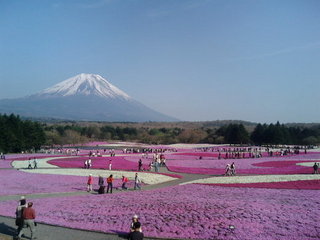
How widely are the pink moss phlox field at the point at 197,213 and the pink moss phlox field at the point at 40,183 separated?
5103 millimetres

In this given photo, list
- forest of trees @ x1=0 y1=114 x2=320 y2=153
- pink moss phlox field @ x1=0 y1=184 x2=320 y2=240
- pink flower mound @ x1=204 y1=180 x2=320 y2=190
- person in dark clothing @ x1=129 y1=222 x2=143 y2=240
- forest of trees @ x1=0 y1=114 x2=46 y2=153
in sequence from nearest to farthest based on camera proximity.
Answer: person in dark clothing @ x1=129 y1=222 x2=143 y2=240 → pink moss phlox field @ x1=0 y1=184 x2=320 y2=240 → pink flower mound @ x1=204 y1=180 x2=320 y2=190 → forest of trees @ x1=0 y1=114 x2=46 y2=153 → forest of trees @ x1=0 y1=114 x2=320 y2=153

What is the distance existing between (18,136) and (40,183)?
196 ft

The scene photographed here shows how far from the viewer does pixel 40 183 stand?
34.1 m

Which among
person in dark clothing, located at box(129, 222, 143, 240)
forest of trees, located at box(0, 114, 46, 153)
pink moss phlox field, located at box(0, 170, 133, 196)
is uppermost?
forest of trees, located at box(0, 114, 46, 153)

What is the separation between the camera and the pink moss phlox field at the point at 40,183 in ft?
99.7

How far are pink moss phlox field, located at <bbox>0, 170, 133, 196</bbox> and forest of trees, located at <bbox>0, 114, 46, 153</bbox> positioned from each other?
47.8 metres

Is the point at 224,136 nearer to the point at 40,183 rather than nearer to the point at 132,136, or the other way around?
the point at 132,136

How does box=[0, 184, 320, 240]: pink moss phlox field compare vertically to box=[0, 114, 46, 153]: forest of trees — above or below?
below

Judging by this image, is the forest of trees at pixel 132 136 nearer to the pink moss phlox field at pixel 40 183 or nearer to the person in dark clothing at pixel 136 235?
the pink moss phlox field at pixel 40 183

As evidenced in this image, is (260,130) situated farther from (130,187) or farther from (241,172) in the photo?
(130,187)

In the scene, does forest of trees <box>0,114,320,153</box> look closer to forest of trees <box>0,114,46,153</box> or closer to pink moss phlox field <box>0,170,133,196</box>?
forest of trees <box>0,114,46,153</box>

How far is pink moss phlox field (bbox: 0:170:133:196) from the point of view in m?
30.4

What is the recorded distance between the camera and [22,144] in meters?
89.0

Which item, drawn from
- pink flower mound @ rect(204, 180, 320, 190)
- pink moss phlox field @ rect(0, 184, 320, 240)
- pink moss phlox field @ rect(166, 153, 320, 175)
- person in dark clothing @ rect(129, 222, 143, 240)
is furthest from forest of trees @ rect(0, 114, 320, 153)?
person in dark clothing @ rect(129, 222, 143, 240)
